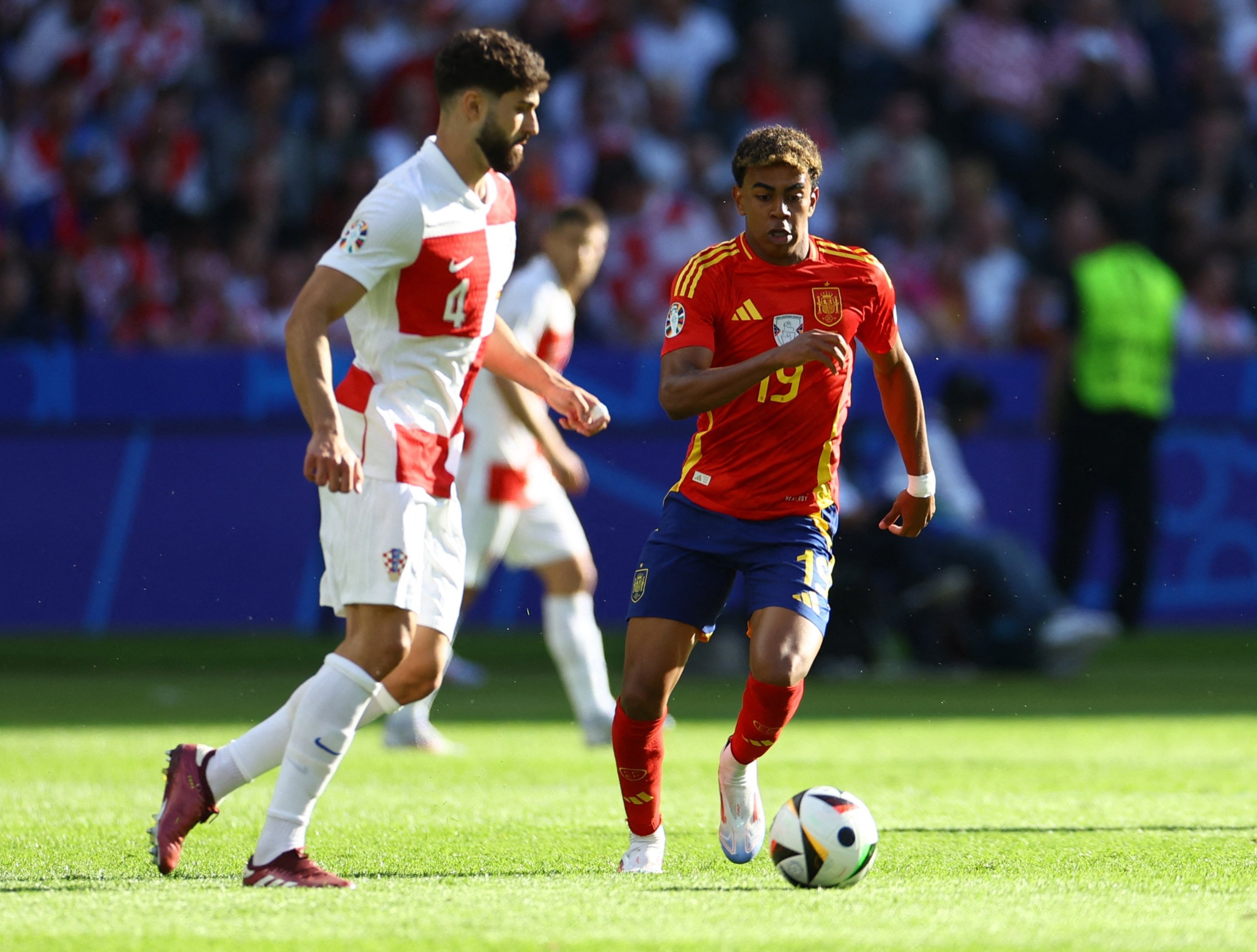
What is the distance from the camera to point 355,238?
4785mm

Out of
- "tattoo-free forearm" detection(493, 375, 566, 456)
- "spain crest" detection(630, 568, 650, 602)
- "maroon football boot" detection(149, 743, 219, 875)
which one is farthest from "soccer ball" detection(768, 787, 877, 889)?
"tattoo-free forearm" detection(493, 375, 566, 456)

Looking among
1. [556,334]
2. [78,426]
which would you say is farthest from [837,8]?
[556,334]

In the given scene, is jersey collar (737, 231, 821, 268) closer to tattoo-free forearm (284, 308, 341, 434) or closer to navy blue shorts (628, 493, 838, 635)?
navy blue shorts (628, 493, 838, 635)

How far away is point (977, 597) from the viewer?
38.7ft

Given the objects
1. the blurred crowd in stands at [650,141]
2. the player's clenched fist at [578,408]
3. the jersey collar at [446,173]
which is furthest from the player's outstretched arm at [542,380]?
the blurred crowd in stands at [650,141]

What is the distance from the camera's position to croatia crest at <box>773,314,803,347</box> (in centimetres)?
523

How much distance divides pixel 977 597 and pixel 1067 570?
1.53 metres

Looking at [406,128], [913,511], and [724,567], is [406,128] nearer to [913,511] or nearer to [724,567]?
[913,511]

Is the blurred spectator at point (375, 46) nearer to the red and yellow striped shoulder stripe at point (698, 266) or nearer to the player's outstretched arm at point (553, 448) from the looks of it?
the player's outstretched arm at point (553, 448)

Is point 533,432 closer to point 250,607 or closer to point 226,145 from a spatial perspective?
point 250,607

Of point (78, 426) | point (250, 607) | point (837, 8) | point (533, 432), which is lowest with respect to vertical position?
point (250, 607)

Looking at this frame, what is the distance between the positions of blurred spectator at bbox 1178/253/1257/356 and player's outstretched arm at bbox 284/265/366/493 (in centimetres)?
1116

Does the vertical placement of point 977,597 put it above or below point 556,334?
below

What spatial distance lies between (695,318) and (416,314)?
0.77 metres
